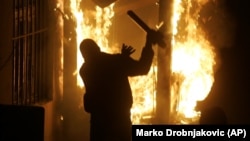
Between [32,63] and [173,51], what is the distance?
9.66ft

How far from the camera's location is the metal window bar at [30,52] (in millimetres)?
8242

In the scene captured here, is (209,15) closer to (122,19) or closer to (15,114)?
(122,19)

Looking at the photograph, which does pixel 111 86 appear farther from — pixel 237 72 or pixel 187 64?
pixel 187 64

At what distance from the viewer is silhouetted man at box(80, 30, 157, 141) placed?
6941 millimetres

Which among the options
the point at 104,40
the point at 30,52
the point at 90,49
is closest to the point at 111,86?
the point at 90,49

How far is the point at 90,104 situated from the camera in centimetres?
709

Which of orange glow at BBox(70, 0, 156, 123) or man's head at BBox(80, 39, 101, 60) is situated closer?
man's head at BBox(80, 39, 101, 60)

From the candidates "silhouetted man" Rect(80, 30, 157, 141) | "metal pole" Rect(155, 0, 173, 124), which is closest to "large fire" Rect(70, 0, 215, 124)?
"metal pole" Rect(155, 0, 173, 124)

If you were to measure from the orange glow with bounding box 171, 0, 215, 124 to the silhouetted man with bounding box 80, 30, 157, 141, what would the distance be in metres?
3.12

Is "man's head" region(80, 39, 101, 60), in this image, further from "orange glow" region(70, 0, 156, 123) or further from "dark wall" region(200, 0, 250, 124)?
"orange glow" region(70, 0, 156, 123)

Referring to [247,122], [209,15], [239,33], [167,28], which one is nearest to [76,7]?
[167,28]

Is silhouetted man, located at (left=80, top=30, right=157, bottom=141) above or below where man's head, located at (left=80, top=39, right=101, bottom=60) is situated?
below

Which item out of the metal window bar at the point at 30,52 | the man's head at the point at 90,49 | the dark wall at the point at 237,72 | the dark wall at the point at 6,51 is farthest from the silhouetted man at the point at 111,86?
the dark wall at the point at 237,72

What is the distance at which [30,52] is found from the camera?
29.2 feet
